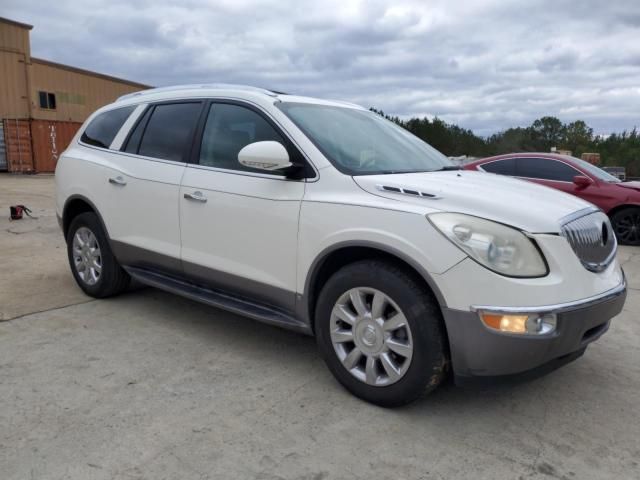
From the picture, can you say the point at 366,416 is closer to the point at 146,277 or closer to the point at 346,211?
the point at 346,211

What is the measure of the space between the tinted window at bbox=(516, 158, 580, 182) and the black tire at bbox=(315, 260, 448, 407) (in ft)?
22.7

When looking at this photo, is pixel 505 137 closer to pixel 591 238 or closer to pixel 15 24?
pixel 15 24

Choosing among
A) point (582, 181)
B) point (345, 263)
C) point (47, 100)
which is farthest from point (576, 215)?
point (47, 100)

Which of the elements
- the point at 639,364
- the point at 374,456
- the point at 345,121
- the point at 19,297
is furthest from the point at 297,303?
the point at 19,297

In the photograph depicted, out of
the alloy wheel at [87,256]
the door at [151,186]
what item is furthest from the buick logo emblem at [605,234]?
the alloy wheel at [87,256]

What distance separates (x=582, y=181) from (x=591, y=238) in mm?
6307

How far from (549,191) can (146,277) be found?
Result: 295 cm

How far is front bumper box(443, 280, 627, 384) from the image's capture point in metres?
2.52

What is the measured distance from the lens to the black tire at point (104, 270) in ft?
15.0

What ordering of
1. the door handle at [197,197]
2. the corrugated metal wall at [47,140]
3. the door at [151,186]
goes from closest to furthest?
the door handle at [197,197] → the door at [151,186] → the corrugated metal wall at [47,140]

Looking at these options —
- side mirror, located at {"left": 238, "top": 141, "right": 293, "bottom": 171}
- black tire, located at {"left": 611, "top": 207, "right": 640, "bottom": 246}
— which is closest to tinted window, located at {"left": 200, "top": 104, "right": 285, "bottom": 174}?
side mirror, located at {"left": 238, "top": 141, "right": 293, "bottom": 171}

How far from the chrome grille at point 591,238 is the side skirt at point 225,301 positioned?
4.99 feet

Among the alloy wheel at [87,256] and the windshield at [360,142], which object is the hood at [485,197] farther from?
the alloy wheel at [87,256]

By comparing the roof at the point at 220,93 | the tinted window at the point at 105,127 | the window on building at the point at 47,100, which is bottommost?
the tinted window at the point at 105,127
